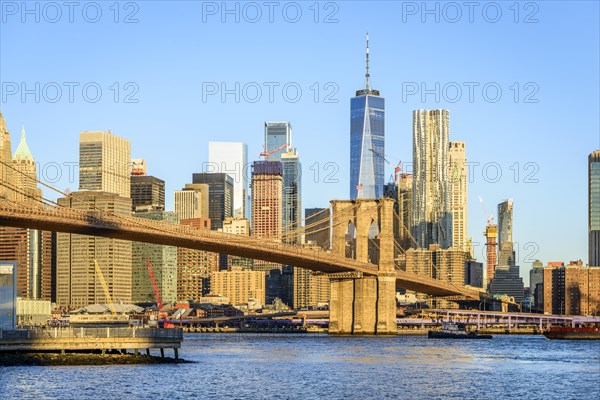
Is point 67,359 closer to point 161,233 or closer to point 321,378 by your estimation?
point 321,378

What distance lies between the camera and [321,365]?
66.9 m

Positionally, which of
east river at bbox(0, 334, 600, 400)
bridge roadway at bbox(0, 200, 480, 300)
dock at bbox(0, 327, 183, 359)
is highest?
bridge roadway at bbox(0, 200, 480, 300)

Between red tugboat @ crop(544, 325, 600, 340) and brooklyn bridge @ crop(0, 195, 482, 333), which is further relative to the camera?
red tugboat @ crop(544, 325, 600, 340)

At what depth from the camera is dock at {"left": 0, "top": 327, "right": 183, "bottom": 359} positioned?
181 feet

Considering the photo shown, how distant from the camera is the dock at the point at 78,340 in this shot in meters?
55.2

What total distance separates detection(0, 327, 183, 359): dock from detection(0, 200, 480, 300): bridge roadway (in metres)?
20.3

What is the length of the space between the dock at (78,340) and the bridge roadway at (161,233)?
797 inches

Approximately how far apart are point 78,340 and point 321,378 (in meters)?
11.0

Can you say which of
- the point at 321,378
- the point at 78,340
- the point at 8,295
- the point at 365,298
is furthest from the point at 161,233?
the point at 321,378

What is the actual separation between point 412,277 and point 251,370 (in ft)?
193

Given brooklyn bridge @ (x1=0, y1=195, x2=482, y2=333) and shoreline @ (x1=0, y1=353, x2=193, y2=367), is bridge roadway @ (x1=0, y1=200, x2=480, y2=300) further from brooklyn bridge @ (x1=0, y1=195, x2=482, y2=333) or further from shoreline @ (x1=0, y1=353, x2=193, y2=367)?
shoreline @ (x1=0, y1=353, x2=193, y2=367)

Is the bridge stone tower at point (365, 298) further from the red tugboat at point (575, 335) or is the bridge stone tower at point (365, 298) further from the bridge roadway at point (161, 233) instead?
the red tugboat at point (575, 335)

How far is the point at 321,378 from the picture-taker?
5725 centimetres

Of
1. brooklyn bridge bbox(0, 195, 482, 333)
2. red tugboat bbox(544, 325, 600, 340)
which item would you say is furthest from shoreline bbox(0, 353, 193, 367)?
red tugboat bbox(544, 325, 600, 340)
